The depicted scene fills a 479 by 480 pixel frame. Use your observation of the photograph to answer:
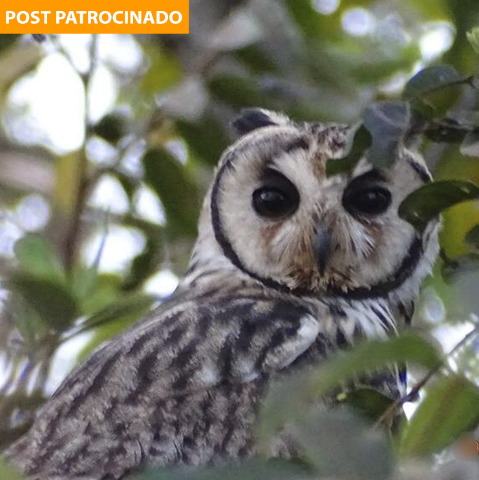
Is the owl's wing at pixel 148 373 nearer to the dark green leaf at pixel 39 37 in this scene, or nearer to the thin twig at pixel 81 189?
the thin twig at pixel 81 189

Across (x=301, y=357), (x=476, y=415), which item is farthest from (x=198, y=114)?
(x=476, y=415)

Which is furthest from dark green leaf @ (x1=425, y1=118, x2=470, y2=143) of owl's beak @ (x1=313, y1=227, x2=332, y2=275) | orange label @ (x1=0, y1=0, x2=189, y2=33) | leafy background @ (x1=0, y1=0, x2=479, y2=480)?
orange label @ (x1=0, y1=0, x2=189, y2=33)

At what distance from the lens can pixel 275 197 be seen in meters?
2.46

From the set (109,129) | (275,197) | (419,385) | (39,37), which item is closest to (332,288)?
(275,197)

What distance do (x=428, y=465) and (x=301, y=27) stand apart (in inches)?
73.1

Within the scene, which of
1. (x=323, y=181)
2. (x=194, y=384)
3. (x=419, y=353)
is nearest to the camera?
(x=419, y=353)

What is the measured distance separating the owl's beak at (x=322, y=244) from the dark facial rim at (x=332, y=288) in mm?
102

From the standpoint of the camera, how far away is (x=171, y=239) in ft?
9.01

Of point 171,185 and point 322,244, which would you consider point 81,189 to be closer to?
point 171,185

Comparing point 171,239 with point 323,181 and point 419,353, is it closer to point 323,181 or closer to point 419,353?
point 323,181

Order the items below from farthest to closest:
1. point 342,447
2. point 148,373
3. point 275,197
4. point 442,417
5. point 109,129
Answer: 1. point 109,129
2. point 275,197
3. point 148,373
4. point 442,417
5. point 342,447

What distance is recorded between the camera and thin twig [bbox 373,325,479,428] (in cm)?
112

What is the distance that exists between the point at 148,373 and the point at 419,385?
933mm

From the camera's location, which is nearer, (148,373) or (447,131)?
(447,131)
